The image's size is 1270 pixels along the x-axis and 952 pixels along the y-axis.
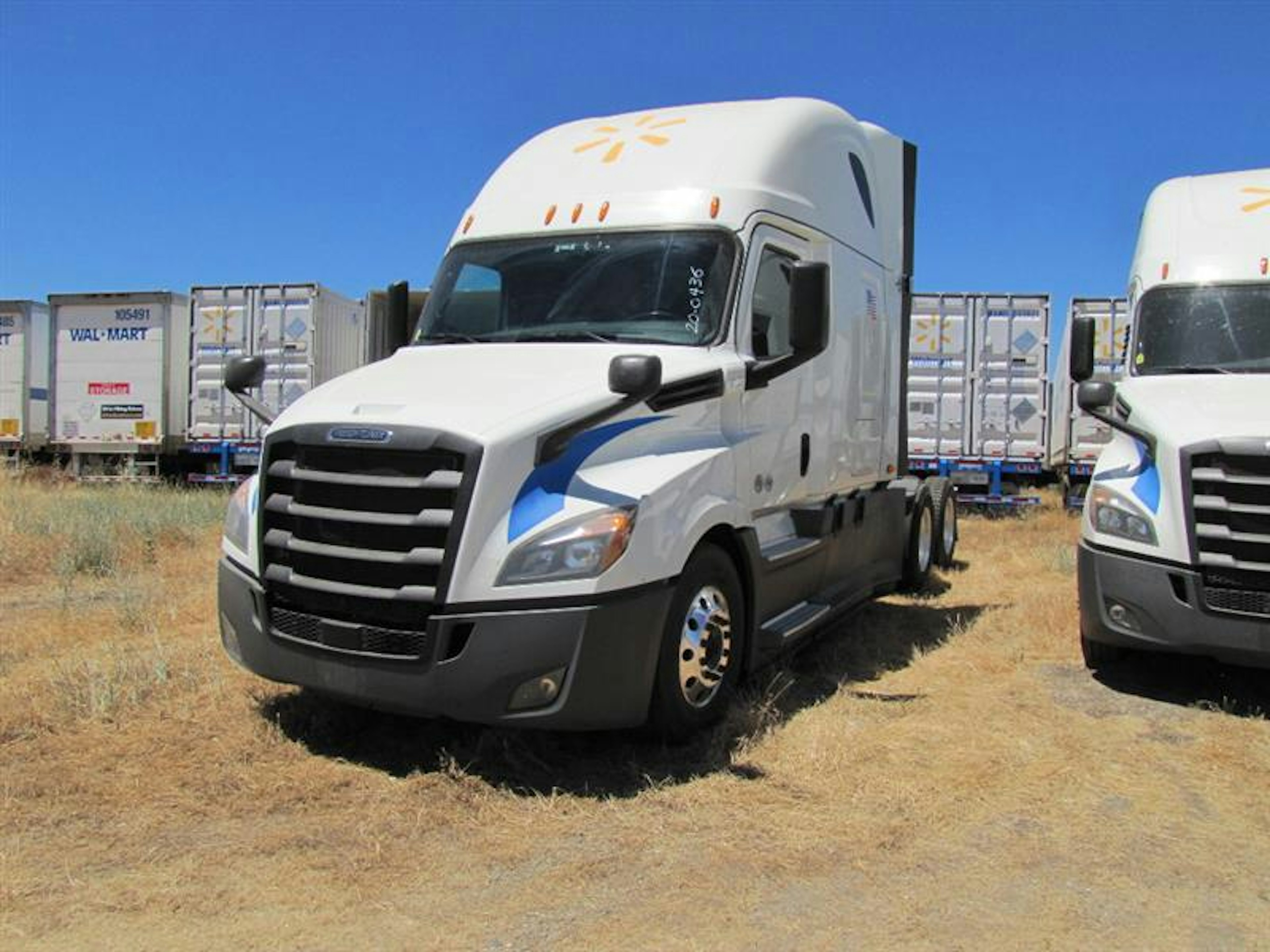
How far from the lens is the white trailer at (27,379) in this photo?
19.8 m

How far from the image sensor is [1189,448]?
5.70 metres

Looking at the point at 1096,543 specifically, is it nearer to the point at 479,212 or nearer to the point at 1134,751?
the point at 1134,751

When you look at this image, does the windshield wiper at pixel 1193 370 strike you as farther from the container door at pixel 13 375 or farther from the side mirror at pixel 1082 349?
the container door at pixel 13 375

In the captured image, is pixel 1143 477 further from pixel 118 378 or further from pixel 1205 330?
pixel 118 378

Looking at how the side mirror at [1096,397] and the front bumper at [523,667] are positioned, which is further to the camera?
the side mirror at [1096,397]

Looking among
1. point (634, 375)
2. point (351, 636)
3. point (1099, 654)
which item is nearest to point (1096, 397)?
point (1099, 654)

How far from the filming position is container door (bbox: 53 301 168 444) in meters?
19.0

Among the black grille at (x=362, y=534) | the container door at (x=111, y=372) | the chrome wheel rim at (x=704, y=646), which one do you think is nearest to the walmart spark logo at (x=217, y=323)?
the container door at (x=111, y=372)

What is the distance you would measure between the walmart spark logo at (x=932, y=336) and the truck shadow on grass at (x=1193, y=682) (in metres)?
9.58

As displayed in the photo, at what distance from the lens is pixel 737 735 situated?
5.08m

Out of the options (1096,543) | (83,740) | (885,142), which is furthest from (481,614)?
(885,142)

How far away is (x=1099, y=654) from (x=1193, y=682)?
56 cm

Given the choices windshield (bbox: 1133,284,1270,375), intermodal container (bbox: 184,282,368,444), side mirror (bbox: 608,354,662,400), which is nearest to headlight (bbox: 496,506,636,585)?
side mirror (bbox: 608,354,662,400)

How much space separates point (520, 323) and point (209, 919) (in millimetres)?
3280
